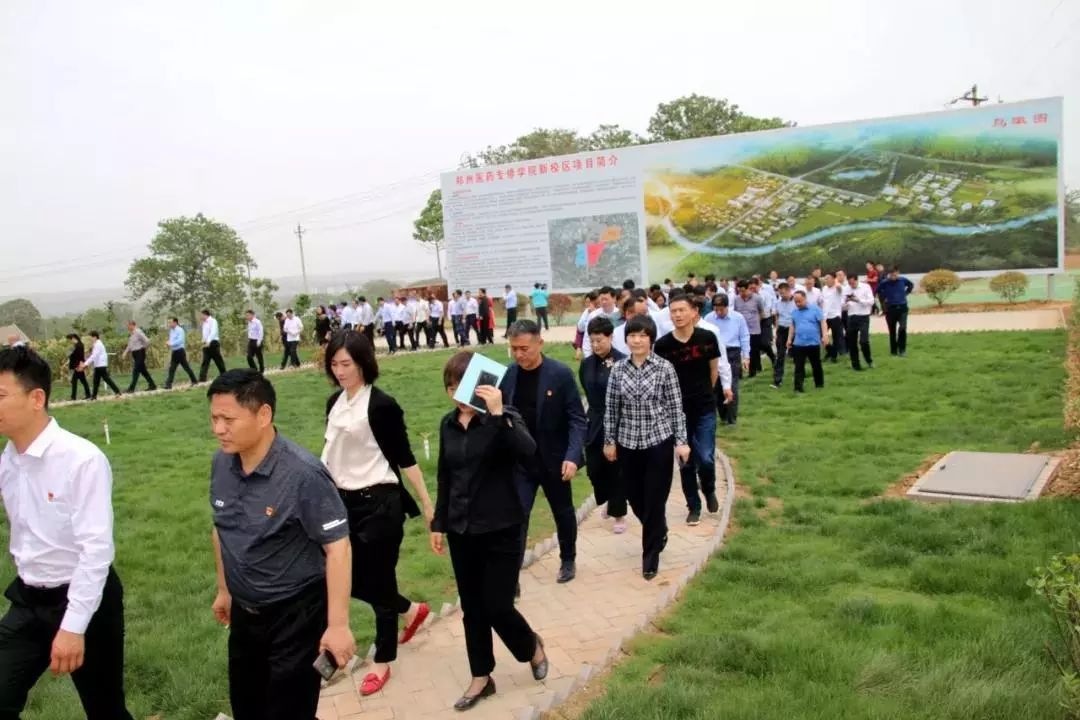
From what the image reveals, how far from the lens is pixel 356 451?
4.01 m

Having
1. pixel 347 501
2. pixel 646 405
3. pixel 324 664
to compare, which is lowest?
pixel 324 664

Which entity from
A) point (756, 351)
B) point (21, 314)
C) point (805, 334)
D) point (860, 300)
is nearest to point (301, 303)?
point (756, 351)

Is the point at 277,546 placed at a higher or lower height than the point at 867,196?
lower

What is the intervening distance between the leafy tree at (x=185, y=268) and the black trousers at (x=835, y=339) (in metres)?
38.0

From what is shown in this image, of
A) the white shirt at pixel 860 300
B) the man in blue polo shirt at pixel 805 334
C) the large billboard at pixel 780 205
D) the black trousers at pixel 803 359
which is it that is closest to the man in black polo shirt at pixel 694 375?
the man in blue polo shirt at pixel 805 334

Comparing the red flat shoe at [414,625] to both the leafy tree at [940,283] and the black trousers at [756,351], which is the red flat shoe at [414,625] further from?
the leafy tree at [940,283]

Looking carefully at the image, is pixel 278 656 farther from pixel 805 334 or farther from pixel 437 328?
pixel 437 328

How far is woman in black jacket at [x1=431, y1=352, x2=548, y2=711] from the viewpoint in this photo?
12.3 feet

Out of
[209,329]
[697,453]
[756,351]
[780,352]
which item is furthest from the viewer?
[209,329]

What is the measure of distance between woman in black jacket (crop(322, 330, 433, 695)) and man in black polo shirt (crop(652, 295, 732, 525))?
2806 millimetres

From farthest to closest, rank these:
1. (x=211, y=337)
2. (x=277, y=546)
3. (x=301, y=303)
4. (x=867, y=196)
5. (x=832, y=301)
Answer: (x=301, y=303)
(x=867, y=196)
(x=211, y=337)
(x=832, y=301)
(x=277, y=546)

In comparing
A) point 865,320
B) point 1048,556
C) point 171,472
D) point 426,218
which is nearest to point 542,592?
point 1048,556

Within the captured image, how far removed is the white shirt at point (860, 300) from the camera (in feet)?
42.8

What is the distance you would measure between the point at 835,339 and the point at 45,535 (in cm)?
1338
